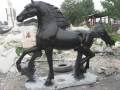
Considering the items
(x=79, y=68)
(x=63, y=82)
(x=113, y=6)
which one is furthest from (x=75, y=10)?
(x=63, y=82)

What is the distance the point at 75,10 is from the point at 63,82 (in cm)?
2490

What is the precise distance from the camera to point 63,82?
21.2ft

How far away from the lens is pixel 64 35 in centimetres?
620

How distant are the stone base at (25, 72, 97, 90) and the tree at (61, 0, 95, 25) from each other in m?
18.1

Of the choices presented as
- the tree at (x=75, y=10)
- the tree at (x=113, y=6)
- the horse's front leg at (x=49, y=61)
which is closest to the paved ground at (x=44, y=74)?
the horse's front leg at (x=49, y=61)

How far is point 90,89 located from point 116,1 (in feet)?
38.8

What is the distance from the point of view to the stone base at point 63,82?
6.23 m

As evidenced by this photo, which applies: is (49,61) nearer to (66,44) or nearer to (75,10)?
(66,44)

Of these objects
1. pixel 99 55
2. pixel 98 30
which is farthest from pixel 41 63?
pixel 98 30

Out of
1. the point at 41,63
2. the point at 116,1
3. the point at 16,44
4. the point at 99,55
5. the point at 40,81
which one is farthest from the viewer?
the point at 116,1

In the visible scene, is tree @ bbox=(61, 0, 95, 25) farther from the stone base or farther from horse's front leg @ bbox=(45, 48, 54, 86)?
horse's front leg @ bbox=(45, 48, 54, 86)

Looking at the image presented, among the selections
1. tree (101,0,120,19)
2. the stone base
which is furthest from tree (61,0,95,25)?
the stone base

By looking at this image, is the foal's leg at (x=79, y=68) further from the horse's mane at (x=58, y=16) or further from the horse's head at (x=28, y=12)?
the horse's head at (x=28, y=12)

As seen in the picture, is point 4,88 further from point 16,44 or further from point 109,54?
point 16,44
